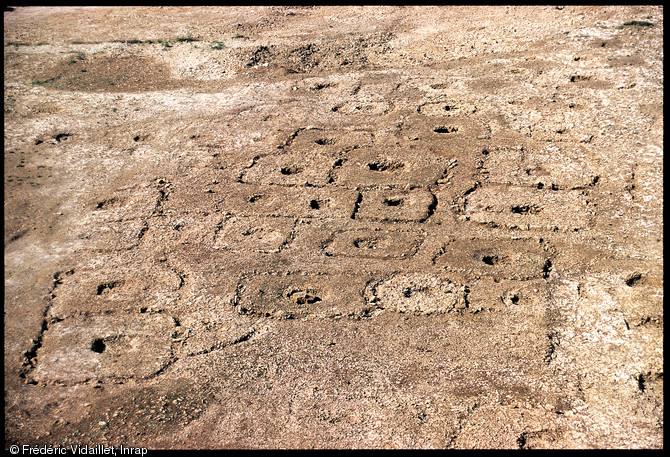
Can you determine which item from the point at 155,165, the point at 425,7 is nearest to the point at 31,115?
the point at 155,165

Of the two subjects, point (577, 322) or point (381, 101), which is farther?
point (381, 101)

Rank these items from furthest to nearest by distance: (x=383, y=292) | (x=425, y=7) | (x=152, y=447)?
(x=425, y=7) < (x=383, y=292) < (x=152, y=447)

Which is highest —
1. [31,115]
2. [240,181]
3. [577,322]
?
[31,115]

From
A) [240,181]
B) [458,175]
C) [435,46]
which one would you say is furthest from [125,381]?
[435,46]

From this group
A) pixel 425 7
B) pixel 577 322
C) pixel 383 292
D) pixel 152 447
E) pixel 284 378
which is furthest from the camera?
pixel 425 7

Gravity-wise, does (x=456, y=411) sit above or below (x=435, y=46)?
below

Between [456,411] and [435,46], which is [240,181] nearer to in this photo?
[456,411]
